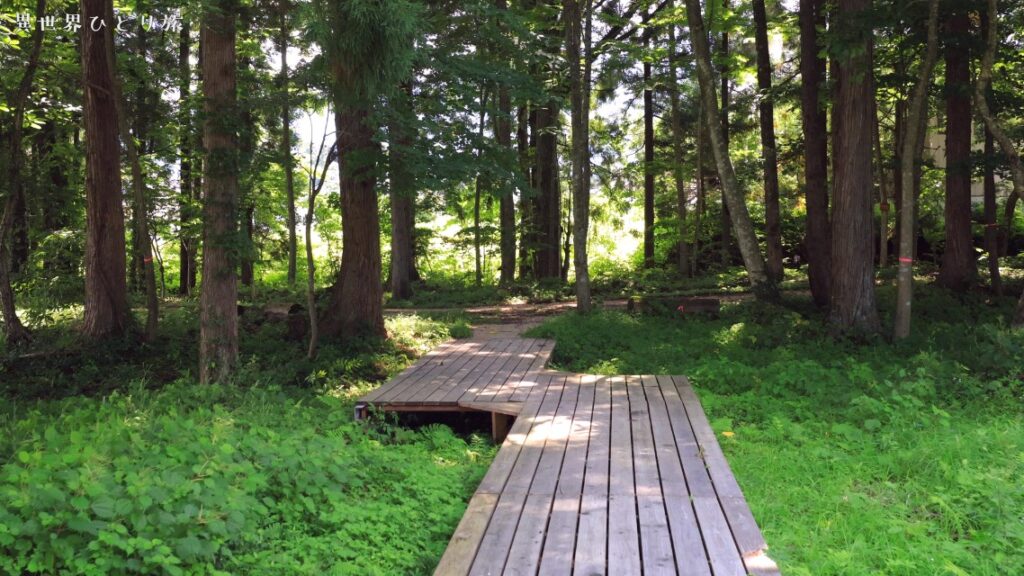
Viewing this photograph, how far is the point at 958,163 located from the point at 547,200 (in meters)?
12.5

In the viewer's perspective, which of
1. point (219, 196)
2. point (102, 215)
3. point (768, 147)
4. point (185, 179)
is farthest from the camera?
point (185, 179)

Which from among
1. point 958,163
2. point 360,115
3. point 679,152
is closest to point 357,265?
point 360,115

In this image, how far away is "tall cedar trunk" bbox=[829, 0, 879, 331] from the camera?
9711 millimetres

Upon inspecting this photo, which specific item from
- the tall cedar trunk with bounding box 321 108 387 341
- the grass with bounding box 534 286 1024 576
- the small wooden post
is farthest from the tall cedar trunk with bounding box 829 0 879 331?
the tall cedar trunk with bounding box 321 108 387 341

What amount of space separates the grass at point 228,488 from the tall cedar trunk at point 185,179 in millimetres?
7708

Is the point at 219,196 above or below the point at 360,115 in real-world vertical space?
below

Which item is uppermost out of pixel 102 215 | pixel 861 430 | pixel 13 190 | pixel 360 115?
pixel 360 115

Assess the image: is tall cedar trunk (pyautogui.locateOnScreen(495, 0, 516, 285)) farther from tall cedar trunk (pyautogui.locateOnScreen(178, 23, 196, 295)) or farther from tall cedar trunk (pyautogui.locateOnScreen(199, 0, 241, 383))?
tall cedar trunk (pyautogui.locateOnScreen(199, 0, 241, 383))

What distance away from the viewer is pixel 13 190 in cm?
1070

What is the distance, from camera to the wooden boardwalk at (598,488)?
3.15m

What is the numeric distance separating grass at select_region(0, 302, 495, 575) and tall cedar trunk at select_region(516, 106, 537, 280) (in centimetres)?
1611

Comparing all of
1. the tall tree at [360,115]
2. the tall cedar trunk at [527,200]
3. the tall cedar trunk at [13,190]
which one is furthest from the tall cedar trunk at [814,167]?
the tall cedar trunk at [13,190]

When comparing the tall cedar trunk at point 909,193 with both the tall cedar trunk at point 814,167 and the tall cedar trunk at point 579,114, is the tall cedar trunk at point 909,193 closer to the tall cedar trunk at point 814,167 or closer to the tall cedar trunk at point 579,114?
the tall cedar trunk at point 814,167

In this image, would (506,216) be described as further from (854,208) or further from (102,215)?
(854,208)
